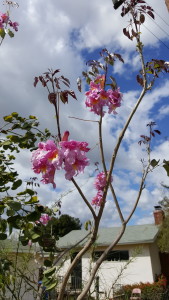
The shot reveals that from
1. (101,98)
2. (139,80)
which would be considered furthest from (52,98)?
(139,80)

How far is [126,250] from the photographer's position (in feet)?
54.6

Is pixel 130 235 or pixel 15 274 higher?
pixel 130 235

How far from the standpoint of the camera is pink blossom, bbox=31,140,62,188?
0.93 meters

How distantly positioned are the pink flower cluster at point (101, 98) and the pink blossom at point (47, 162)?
495mm

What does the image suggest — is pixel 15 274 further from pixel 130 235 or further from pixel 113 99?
pixel 130 235

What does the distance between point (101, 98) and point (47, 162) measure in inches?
23.1

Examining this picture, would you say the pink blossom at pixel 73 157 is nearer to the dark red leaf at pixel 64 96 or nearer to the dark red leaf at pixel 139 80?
the dark red leaf at pixel 64 96

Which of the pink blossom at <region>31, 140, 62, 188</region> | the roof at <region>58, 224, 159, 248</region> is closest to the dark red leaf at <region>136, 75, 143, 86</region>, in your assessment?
the pink blossom at <region>31, 140, 62, 188</region>

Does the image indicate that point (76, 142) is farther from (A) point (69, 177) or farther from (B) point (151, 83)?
(B) point (151, 83)

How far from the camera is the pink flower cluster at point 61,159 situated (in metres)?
0.92

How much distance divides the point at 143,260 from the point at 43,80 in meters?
16.6

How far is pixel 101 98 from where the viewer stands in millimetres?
1389

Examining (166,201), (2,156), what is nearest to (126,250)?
(166,201)

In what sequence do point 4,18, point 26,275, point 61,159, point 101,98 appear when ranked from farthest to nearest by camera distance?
point 26,275 → point 4,18 → point 101,98 → point 61,159
